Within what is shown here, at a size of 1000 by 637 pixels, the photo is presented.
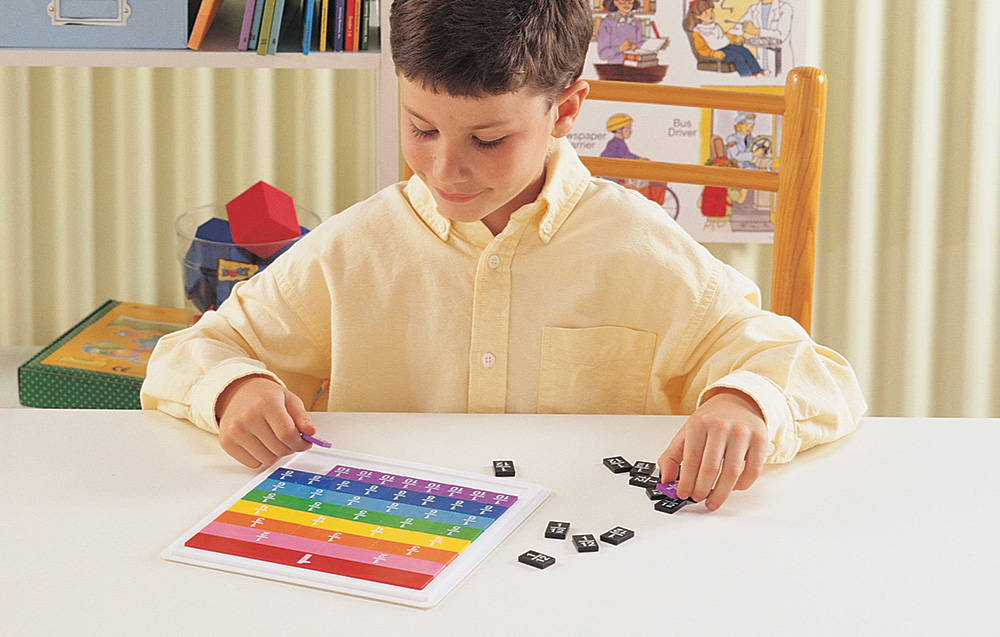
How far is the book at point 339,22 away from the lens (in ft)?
4.32

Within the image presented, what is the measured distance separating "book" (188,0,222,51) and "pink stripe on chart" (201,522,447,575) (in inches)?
33.1

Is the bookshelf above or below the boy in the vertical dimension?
above

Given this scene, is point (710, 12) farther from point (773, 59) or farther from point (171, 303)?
point (171, 303)

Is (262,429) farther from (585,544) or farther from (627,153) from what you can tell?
(627,153)

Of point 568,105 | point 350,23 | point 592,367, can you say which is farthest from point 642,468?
point 350,23

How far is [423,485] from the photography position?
2.38 feet

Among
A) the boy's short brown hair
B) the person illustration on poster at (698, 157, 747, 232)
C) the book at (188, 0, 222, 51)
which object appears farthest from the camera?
the person illustration on poster at (698, 157, 747, 232)

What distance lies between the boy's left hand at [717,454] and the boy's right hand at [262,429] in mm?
278

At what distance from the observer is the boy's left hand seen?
71 cm

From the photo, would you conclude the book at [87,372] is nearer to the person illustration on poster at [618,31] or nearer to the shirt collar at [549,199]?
the shirt collar at [549,199]

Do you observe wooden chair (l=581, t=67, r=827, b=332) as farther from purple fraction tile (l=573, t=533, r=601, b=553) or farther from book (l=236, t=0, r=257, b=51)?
purple fraction tile (l=573, t=533, r=601, b=553)

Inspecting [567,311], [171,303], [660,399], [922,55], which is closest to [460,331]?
[567,311]

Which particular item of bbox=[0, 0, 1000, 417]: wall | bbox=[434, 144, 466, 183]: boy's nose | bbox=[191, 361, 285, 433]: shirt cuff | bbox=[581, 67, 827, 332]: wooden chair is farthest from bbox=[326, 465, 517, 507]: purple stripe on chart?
bbox=[0, 0, 1000, 417]: wall

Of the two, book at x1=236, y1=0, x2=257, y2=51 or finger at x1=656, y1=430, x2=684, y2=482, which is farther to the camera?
book at x1=236, y1=0, x2=257, y2=51
